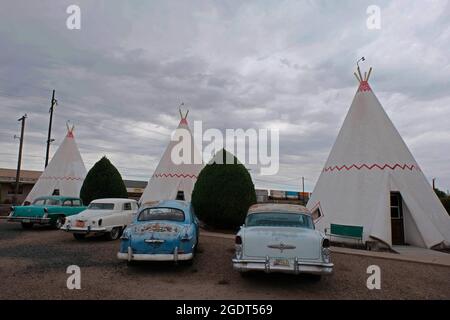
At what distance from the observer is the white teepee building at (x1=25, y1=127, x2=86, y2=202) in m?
18.6

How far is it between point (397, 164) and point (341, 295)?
7.20 metres

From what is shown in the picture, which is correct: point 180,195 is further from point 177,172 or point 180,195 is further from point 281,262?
point 281,262

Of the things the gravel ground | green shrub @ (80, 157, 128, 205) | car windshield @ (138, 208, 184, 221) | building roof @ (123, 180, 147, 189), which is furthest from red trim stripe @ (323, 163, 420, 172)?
building roof @ (123, 180, 147, 189)

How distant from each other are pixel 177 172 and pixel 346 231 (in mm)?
8817

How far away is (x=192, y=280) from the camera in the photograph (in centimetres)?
541

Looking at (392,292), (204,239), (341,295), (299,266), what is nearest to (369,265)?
(392,292)

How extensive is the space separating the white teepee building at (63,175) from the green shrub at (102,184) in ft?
13.6

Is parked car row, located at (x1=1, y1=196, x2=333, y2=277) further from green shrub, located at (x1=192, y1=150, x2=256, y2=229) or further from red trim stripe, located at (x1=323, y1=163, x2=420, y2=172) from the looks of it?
red trim stripe, located at (x1=323, y1=163, x2=420, y2=172)

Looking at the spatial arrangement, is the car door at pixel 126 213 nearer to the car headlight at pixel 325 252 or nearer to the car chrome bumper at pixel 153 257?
the car chrome bumper at pixel 153 257

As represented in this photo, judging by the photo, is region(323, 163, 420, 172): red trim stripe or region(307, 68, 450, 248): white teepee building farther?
region(323, 163, 420, 172): red trim stripe

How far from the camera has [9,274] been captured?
17.9 ft

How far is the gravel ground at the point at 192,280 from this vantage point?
464 cm

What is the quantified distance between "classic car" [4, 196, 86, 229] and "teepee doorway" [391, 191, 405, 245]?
36.8ft
